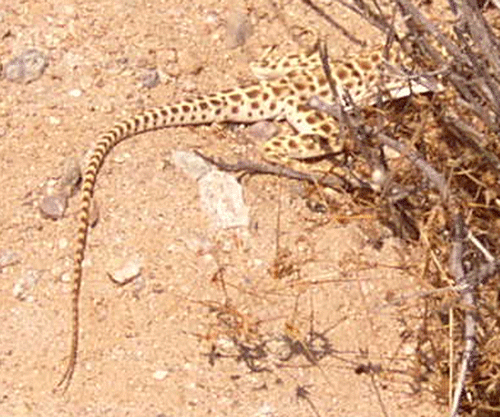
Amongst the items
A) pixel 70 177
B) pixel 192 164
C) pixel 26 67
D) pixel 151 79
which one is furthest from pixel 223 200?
pixel 26 67

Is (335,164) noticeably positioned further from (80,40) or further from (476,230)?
(80,40)

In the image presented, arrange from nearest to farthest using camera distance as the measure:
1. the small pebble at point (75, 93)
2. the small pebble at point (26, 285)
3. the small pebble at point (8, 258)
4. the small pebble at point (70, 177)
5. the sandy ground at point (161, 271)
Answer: the sandy ground at point (161, 271) → the small pebble at point (26, 285) → the small pebble at point (8, 258) → the small pebble at point (70, 177) → the small pebble at point (75, 93)

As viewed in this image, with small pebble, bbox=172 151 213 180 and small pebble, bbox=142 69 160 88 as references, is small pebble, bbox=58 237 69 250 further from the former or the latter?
small pebble, bbox=142 69 160 88

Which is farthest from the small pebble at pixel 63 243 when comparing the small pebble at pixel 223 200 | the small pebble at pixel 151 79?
the small pebble at pixel 151 79

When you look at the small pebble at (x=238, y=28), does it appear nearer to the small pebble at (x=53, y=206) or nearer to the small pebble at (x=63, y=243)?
the small pebble at (x=53, y=206)

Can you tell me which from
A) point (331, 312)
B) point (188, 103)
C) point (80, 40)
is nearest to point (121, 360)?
point (331, 312)

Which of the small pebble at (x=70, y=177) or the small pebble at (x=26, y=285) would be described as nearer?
the small pebble at (x=26, y=285)

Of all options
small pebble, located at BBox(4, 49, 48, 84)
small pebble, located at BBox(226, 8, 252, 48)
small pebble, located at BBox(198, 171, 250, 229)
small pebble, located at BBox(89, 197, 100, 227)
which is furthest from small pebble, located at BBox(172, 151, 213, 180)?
small pebble, located at BBox(226, 8, 252, 48)
